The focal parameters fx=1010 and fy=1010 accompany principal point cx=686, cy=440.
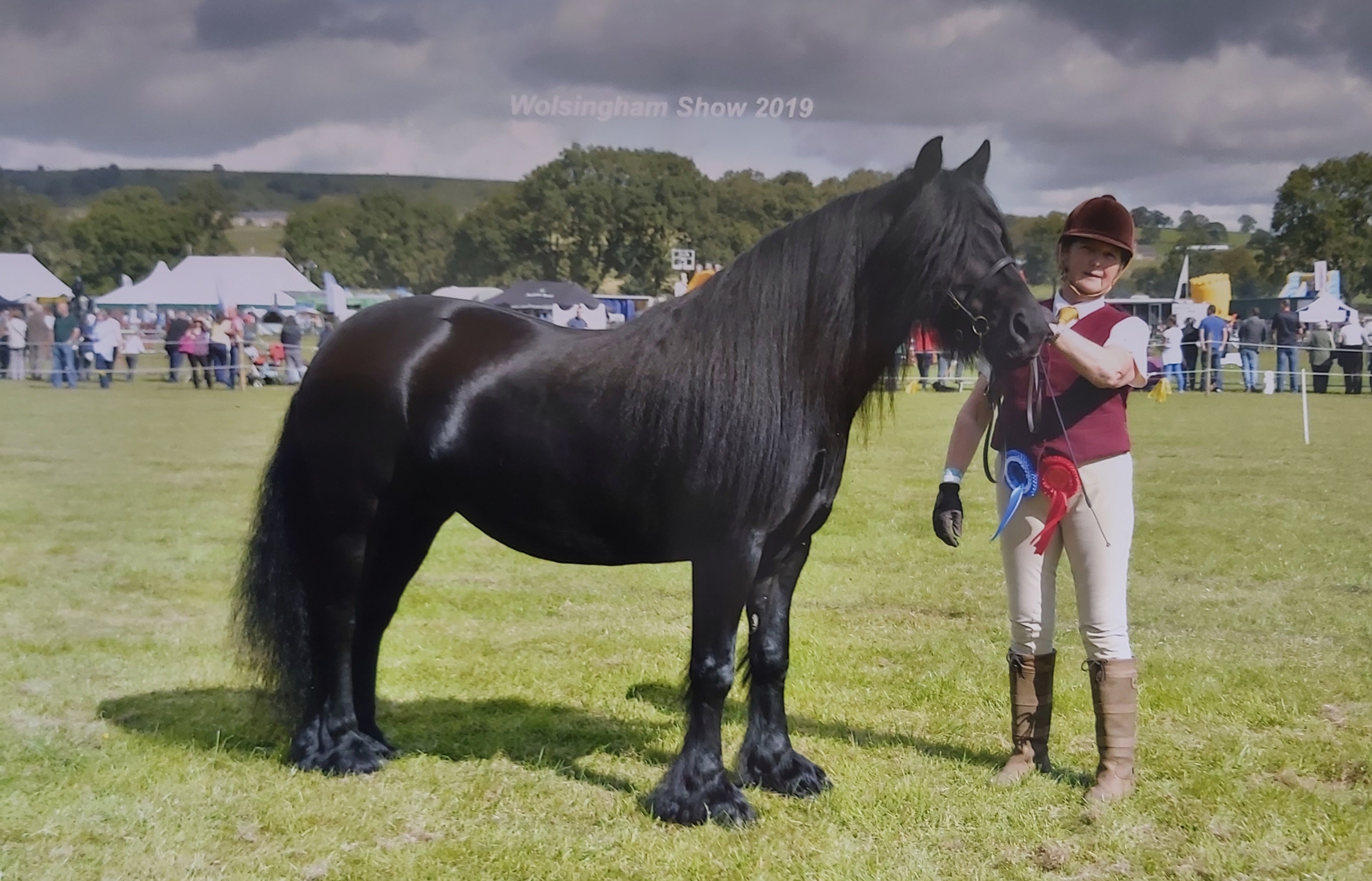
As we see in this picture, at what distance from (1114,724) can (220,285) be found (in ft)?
84.6

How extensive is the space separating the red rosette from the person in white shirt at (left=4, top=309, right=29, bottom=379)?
20.6 m

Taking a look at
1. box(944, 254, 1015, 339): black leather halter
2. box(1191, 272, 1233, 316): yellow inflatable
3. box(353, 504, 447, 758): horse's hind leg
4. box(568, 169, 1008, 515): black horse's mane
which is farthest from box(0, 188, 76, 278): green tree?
box(1191, 272, 1233, 316): yellow inflatable

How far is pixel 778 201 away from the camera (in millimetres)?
13156

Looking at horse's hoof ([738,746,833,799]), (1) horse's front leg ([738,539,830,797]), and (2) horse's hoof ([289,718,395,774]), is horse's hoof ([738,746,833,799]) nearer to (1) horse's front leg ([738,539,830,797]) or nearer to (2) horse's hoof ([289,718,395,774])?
(1) horse's front leg ([738,539,830,797])

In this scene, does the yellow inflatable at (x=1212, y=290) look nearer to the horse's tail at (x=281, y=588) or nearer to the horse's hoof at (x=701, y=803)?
the horse's hoof at (x=701, y=803)

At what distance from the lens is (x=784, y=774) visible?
11.5ft

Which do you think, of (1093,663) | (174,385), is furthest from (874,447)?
(174,385)

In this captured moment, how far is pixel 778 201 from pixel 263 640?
10.5 meters

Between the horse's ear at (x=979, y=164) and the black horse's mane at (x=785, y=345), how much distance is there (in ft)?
0.10

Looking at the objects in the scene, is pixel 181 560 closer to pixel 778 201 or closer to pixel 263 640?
pixel 263 640

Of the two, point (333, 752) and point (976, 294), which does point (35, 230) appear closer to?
point (333, 752)

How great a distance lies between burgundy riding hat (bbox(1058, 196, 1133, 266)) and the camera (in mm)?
3133

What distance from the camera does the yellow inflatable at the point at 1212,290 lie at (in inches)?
894

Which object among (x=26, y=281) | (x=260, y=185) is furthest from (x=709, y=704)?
(x=26, y=281)
